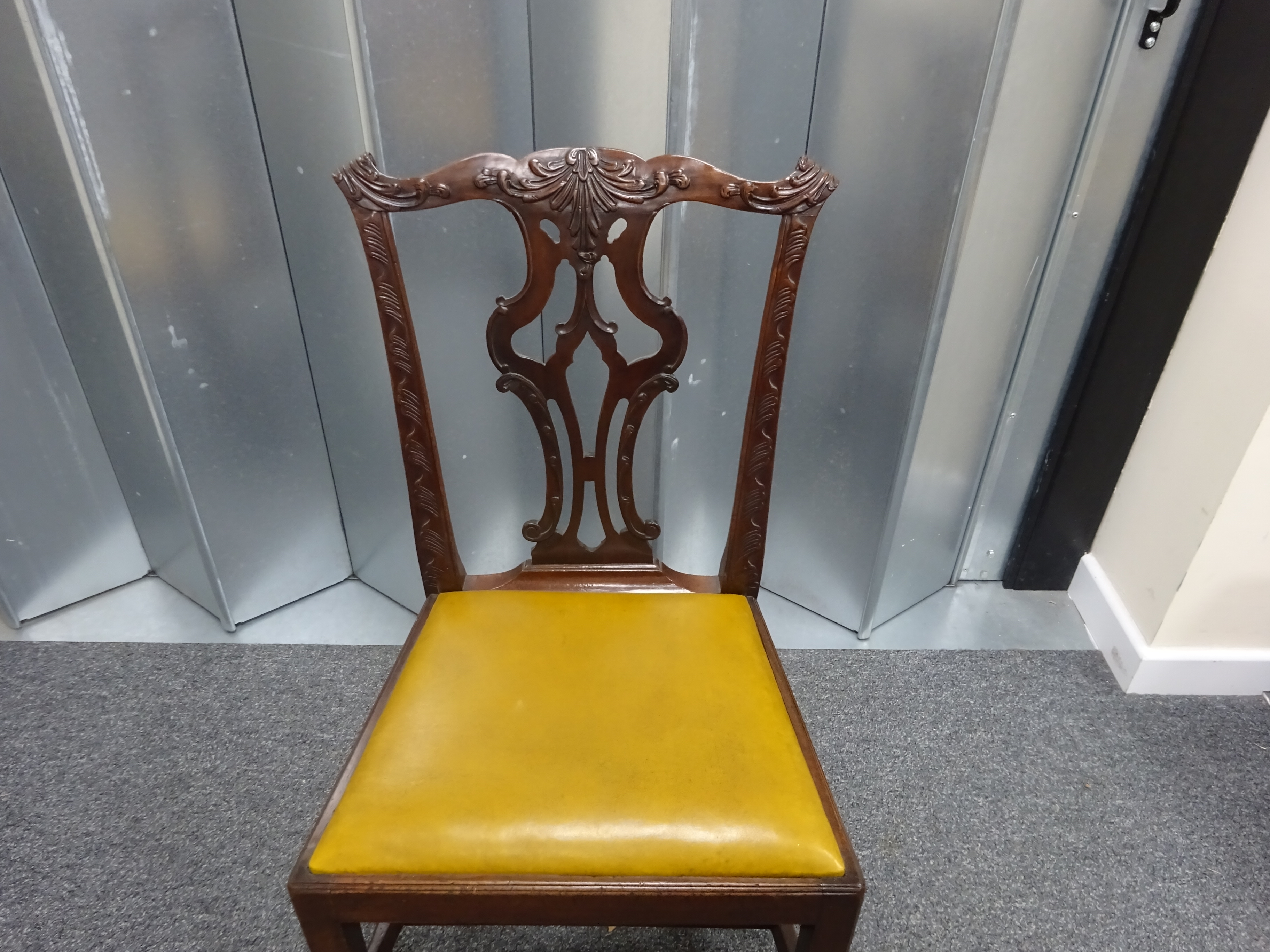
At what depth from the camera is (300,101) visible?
4.25 ft

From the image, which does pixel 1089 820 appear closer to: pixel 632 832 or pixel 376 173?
pixel 632 832

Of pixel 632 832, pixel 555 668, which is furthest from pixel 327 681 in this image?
pixel 632 832

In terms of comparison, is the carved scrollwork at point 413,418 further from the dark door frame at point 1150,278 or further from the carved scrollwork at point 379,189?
the dark door frame at point 1150,278

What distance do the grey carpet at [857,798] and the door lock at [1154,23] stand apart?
113cm

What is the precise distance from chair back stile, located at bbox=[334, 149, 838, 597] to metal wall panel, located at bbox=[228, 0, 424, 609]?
0.44 meters

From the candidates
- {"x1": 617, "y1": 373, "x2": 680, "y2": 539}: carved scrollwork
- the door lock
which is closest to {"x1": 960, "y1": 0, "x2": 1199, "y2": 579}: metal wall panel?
the door lock

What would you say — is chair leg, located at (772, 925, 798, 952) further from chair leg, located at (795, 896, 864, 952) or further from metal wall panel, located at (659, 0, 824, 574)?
metal wall panel, located at (659, 0, 824, 574)

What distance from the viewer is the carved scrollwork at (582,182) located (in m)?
0.89

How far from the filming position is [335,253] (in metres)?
1.42

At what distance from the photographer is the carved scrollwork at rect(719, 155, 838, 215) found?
885 mm

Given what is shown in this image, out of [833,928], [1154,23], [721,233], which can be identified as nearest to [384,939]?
[833,928]

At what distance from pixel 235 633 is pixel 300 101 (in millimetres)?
1060

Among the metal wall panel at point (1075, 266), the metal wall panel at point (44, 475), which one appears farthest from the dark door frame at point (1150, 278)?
the metal wall panel at point (44, 475)

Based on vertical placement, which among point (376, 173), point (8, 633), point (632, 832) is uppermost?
point (376, 173)
